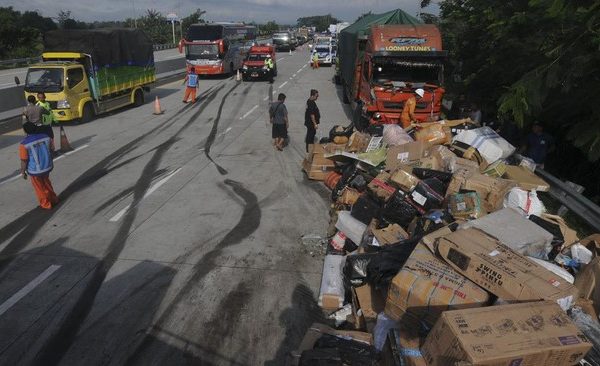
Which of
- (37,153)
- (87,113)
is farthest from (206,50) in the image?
(37,153)

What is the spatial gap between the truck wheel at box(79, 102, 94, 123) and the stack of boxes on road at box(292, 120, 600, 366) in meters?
11.5

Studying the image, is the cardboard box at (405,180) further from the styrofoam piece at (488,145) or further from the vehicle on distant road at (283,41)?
the vehicle on distant road at (283,41)

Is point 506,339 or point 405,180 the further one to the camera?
point 405,180

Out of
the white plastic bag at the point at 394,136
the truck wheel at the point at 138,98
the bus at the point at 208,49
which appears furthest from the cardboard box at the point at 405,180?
the bus at the point at 208,49

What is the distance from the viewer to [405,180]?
7223 mm

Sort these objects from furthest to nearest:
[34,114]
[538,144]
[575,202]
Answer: [34,114]
[538,144]
[575,202]

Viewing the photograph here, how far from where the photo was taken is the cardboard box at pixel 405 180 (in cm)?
718

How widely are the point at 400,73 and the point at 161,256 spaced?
9875mm

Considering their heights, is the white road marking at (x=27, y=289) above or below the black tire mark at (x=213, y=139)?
below

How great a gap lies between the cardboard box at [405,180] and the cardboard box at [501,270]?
2233 mm

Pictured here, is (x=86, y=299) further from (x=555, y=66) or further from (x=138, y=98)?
(x=138, y=98)

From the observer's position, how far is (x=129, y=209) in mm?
8625

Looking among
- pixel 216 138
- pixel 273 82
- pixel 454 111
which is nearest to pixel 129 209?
pixel 216 138

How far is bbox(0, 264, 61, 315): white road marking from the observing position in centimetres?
559
